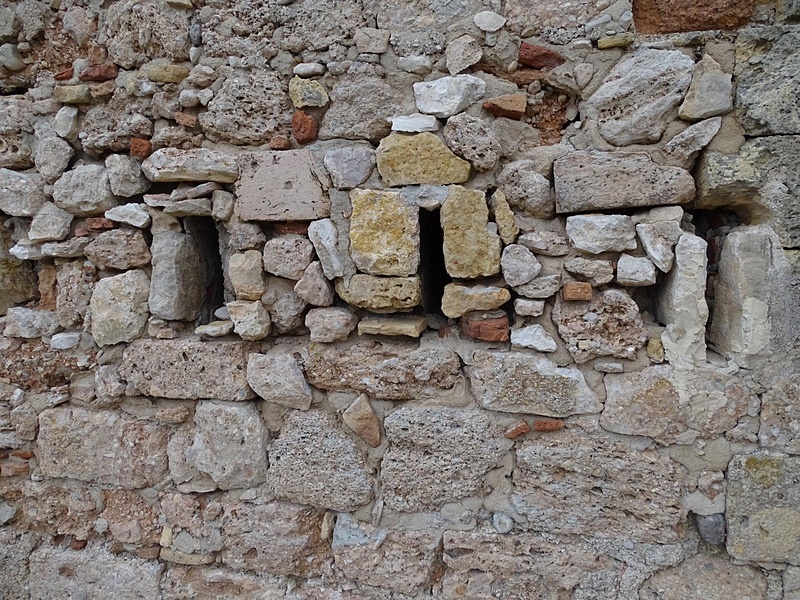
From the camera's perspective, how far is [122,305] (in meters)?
1.87

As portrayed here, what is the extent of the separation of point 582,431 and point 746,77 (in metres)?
1.20

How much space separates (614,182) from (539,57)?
A: 0.47 meters

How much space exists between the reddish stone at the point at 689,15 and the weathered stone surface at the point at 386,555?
184cm

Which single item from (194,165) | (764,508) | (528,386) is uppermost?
(194,165)

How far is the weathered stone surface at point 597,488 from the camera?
1590 mm

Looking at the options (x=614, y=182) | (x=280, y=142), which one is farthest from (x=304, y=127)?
(x=614, y=182)

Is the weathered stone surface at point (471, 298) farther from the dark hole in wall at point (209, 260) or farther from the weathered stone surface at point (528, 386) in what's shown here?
the dark hole in wall at point (209, 260)

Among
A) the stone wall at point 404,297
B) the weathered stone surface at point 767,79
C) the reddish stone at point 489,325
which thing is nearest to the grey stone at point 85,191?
the stone wall at point 404,297

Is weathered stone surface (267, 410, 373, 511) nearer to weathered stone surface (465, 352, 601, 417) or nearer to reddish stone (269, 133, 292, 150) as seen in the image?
weathered stone surface (465, 352, 601, 417)

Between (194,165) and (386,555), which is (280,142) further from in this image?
(386,555)

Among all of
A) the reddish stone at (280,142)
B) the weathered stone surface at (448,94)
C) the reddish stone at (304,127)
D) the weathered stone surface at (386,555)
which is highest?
the weathered stone surface at (448,94)

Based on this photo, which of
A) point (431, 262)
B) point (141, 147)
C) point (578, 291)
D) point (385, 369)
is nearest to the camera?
point (578, 291)

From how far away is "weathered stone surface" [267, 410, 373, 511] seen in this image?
1775 mm

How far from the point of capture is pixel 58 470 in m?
2.00
